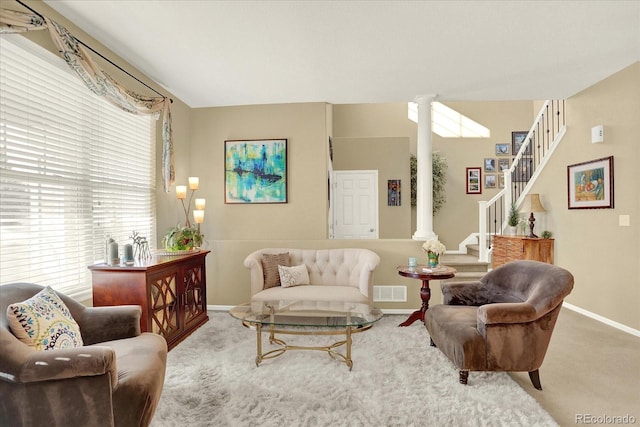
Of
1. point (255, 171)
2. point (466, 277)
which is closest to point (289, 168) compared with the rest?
point (255, 171)

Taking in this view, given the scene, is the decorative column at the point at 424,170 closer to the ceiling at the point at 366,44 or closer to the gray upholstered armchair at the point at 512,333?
the ceiling at the point at 366,44

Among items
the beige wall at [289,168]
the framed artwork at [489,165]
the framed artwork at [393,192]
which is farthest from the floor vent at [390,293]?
the framed artwork at [489,165]

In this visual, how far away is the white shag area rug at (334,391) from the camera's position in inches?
86.5

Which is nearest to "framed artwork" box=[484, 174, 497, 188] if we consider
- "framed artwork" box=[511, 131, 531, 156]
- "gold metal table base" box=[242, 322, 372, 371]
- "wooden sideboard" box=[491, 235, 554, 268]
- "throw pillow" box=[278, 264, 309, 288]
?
"framed artwork" box=[511, 131, 531, 156]

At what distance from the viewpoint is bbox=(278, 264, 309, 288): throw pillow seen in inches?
160

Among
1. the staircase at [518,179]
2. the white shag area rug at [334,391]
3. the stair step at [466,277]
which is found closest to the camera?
the white shag area rug at [334,391]

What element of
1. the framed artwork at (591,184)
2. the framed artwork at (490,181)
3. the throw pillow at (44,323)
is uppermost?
the framed artwork at (490,181)

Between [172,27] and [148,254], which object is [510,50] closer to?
[172,27]

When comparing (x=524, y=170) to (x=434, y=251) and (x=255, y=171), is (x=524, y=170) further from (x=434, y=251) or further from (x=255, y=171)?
(x=255, y=171)

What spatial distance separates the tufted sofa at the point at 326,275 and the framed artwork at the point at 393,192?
283 cm

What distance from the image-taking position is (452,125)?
7.83m

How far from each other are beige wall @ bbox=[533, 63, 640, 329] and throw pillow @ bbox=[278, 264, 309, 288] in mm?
3536

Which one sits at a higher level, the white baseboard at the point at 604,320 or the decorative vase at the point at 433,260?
the decorative vase at the point at 433,260

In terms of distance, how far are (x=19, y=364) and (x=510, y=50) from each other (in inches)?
170
